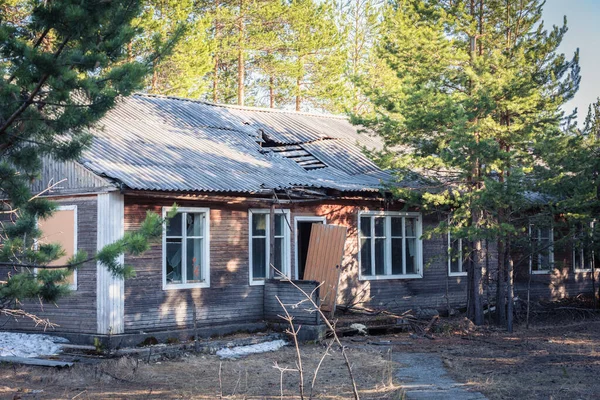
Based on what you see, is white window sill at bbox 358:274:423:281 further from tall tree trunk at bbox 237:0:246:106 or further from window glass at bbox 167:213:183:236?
tall tree trunk at bbox 237:0:246:106

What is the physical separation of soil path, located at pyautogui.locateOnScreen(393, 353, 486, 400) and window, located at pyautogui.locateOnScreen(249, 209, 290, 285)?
4139 millimetres

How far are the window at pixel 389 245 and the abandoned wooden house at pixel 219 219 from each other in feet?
0.10

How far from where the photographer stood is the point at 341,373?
531 inches

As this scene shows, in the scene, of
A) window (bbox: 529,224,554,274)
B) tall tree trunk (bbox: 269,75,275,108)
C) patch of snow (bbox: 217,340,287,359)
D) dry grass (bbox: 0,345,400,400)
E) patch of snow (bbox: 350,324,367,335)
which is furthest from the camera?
tall tree trunk (bbox: 269,75,275,108)

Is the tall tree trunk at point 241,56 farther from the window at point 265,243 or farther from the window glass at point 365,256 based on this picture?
the window at point 265,243

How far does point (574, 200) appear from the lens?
18016 mm

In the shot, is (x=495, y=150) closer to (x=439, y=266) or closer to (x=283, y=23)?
(x=439, y=266)

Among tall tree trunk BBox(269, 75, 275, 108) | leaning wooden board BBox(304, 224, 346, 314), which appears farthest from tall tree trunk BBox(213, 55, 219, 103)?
leaning wooden board BBox(304, 224, 346, 314)

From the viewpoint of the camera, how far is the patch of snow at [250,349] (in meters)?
15.6

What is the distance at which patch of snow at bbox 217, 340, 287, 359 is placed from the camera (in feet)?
51.3

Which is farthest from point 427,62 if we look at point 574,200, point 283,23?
point 283,23

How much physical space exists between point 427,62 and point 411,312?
20.6 feet

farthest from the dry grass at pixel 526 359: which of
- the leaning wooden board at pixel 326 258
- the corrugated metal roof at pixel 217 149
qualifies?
the corrugated metal roof at pixel 217 149

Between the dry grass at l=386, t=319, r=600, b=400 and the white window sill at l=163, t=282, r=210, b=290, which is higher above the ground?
the white window sill at l=163, t=282, r=210, b=290
